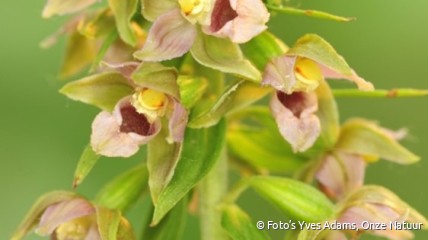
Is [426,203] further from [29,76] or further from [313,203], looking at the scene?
[313,203]

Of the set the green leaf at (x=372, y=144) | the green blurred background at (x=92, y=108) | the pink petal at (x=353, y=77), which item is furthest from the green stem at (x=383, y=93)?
the green blurred background at (x=92, y=108)

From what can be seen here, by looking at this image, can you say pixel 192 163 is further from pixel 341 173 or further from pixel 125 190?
pixel 341 173

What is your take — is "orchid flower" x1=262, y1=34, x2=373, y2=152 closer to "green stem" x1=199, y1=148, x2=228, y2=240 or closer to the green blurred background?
"green stem" x1=199, y1=148, x2=228, y2=240

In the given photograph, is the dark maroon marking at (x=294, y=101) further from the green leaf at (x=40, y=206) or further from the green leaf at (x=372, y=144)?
the green leaf at (x=40, y=206)

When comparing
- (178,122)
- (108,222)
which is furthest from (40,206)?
(178,122)

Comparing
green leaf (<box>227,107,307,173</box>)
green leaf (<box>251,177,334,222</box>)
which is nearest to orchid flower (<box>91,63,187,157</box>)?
green leaf (<box>251,177,334,222</box>)

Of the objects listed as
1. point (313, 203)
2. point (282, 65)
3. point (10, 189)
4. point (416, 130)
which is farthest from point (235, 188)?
point (416, 130)
